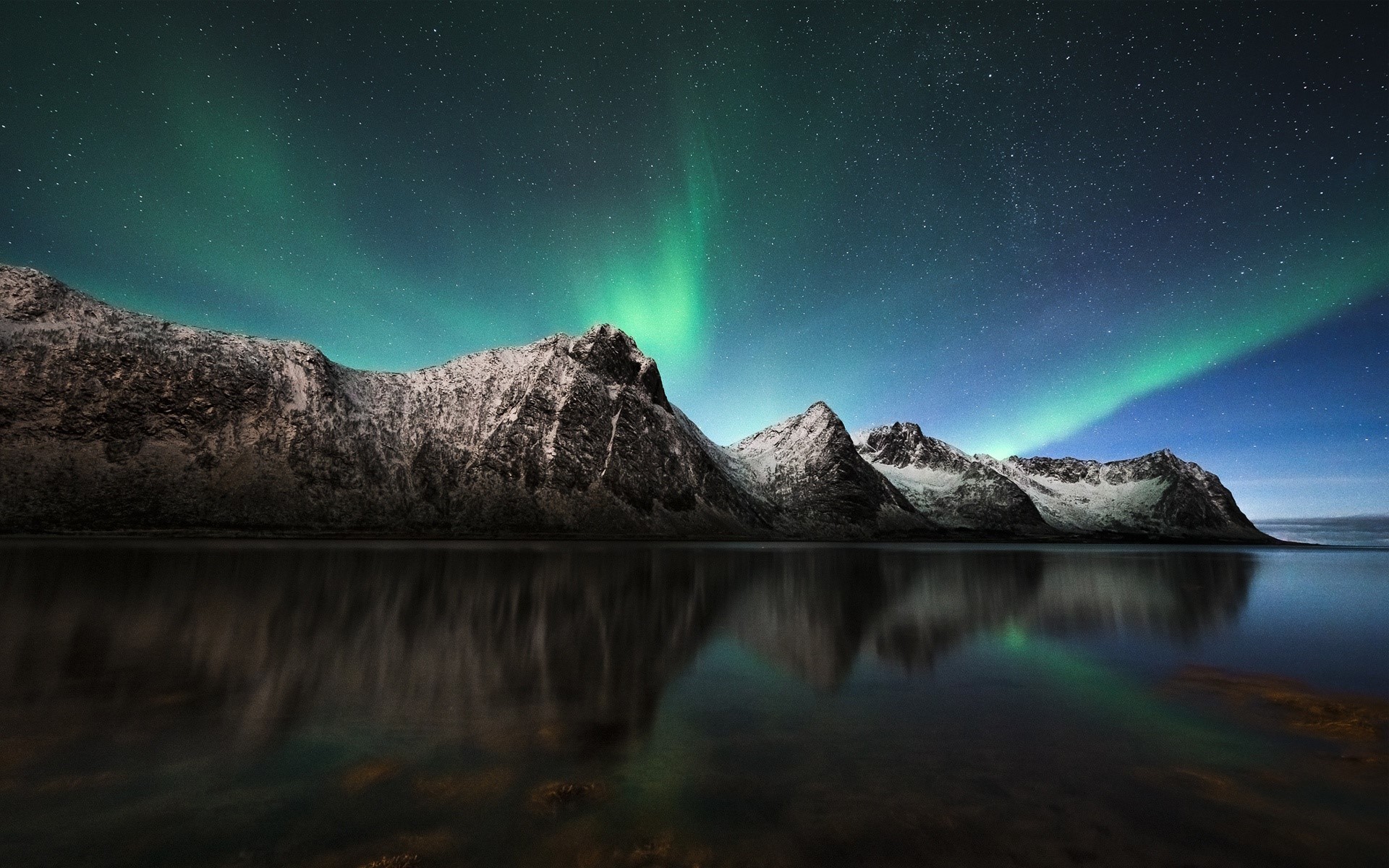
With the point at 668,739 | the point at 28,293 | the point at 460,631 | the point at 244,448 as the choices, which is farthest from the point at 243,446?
the point at 668,739

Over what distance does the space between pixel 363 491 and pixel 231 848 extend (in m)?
183

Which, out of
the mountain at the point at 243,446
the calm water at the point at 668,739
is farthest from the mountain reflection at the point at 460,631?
the mountain at the point at 243,446

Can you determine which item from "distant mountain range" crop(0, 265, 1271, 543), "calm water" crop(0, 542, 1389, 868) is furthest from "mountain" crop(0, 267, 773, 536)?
"calm water" crop(0, 542, 1389, 868)

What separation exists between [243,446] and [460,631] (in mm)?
172026

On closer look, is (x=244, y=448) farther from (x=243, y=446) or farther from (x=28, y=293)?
(x=28, y=293)

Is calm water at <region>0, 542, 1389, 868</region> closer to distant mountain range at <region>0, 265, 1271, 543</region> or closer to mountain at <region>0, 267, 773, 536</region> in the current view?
mountain at <region>0, 267, 773, 536</region>

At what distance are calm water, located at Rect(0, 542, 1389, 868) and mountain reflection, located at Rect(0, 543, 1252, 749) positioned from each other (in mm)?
161

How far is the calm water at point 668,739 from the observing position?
7301 millimetres

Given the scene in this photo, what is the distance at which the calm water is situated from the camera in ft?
24.0

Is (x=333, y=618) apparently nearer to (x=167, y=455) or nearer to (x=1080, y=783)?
(x=1080, y=783)

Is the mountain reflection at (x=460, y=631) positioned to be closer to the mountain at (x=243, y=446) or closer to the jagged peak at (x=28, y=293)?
the mountain at (x=243, y=446)

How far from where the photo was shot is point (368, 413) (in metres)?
187

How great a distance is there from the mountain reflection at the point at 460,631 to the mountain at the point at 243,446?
105 meters

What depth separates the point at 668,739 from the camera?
11492mm
